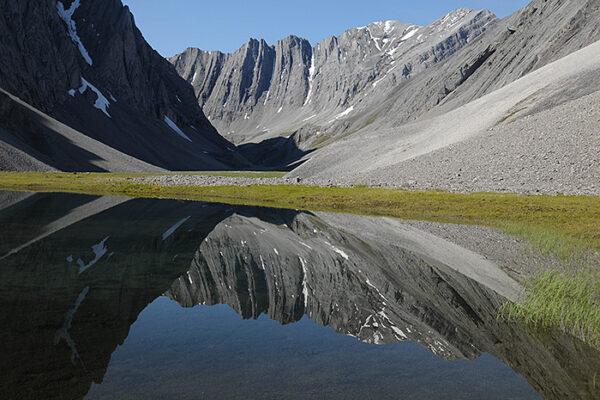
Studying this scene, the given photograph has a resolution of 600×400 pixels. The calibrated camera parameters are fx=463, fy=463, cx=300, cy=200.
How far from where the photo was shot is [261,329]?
48.5 feet

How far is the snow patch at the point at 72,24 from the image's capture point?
609 ft

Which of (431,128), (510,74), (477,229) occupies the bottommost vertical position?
(477,229)

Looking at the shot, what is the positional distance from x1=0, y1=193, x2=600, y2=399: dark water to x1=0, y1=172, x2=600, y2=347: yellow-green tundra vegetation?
1.47 meters

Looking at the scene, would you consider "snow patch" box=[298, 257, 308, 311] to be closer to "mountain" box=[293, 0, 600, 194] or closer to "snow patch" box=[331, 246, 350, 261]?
"snow patch" box=[331, 246, 350, 261]

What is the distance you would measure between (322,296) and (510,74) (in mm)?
128663

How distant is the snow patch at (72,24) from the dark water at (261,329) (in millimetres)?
184003

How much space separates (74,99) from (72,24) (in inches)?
2283

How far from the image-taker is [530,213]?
38531mm

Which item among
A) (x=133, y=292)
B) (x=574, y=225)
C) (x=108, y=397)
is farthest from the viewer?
(x=574, y=225)

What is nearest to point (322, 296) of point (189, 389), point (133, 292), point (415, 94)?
point (133, 292)

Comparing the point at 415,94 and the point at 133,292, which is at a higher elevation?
the point at 415,94

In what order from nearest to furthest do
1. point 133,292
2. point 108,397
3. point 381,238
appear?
point 108,397, point 133,292, point 381,238

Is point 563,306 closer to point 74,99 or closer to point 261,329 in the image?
point 261,329

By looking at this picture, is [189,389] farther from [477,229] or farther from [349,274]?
[477,229]
